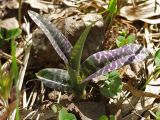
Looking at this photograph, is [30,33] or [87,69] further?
[30,33]

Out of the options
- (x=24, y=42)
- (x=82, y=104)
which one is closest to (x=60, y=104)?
(x=82, y=104)

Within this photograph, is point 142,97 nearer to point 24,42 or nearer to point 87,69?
point 87,69

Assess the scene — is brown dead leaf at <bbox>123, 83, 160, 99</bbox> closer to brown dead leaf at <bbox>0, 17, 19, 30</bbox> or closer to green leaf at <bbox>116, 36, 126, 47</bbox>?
green leaf at <bbox>116, 36, 126, 47</bbox>

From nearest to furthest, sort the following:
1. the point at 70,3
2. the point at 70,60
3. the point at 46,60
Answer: the point at 70,60 → the point at 46,60 → the point at 70,3

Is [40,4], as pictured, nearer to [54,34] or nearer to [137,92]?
[54,34]

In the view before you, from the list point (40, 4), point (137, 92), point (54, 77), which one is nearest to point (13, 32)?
point (40, 4)

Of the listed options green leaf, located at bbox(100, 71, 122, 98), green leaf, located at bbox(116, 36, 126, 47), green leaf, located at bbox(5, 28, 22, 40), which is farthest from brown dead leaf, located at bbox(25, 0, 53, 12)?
green leaf, located at bbox(100, 71, 122, 98)

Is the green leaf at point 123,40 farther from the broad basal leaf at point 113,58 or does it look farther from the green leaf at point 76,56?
the green leaf at point 76,56
